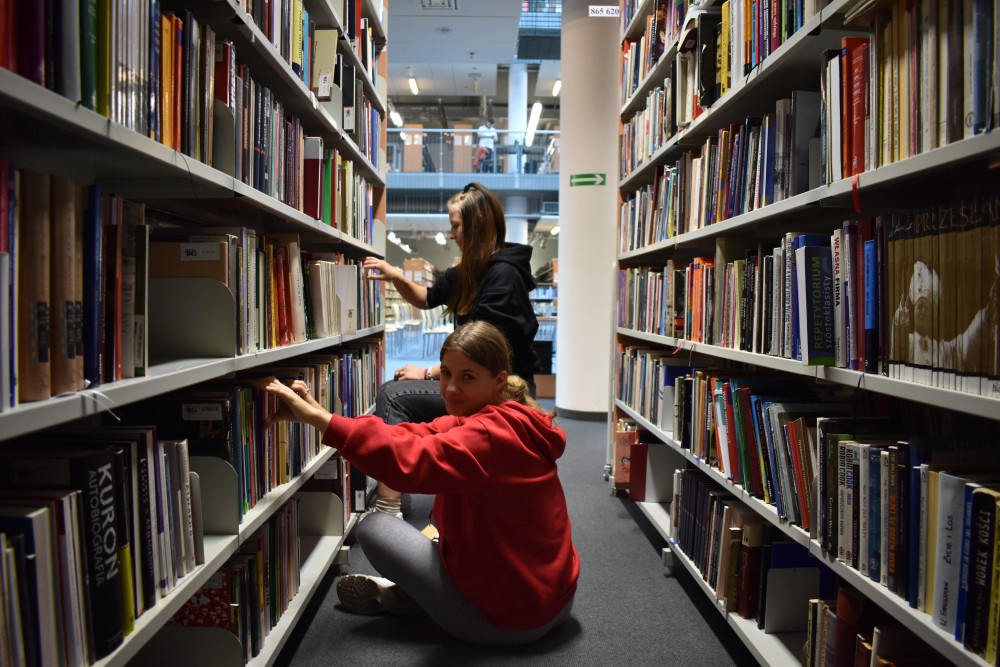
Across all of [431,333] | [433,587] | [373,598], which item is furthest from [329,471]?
[431,333]

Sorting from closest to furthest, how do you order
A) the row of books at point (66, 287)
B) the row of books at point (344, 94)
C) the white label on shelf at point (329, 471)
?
the row of books at point (66, 287) → the row of books at point (344, 94) → the white label on shelf at point (329, 471)

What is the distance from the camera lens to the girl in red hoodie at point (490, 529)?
142 centimetres

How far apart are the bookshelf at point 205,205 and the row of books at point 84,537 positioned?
3cm

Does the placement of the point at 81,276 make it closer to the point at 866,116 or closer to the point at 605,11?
the point at 866,116

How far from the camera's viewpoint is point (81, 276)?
2.54ft

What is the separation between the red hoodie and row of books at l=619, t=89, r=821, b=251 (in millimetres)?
840

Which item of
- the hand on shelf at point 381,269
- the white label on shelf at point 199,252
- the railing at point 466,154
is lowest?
the white label on shelf at point 199,252

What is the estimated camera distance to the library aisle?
1573 mm

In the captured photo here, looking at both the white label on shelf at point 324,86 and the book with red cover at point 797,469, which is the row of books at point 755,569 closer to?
the book with red cover at point 797,469

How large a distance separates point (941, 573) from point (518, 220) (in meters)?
11.3

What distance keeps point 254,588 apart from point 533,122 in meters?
10.5

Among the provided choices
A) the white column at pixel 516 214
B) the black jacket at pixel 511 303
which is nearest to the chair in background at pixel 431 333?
the white column at pixel 516 214

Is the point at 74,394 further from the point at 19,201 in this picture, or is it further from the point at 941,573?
the point at 941,573

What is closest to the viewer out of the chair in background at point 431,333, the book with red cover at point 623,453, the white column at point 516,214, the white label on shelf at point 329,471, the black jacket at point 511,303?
the white label on shelf at point 329,471
